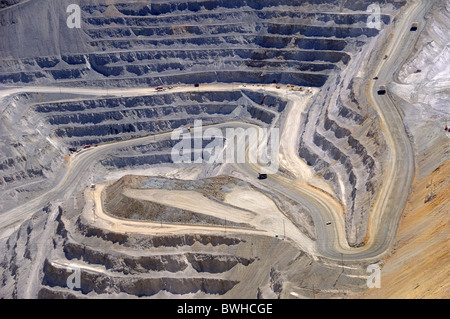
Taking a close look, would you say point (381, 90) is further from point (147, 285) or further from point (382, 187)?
point (147, 285)

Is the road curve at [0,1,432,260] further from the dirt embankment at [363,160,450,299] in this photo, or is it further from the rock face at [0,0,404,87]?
the rock face at [0,0,404,87]

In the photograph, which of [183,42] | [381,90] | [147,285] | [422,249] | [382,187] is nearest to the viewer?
[422,249]

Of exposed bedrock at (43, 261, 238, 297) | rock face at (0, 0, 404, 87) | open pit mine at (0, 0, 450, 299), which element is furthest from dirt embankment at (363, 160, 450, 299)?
rock face at (0, 0, 404, 87)

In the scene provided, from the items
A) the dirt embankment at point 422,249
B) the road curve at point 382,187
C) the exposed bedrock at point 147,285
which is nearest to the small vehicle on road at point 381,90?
the road curve at point 382,187

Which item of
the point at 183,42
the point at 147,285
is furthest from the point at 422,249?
the point at 183,42

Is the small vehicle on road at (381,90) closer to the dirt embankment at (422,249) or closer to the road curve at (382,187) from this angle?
the road curve at (382,187)

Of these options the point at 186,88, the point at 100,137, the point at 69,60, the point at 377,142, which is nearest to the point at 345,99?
the point at 377,142
